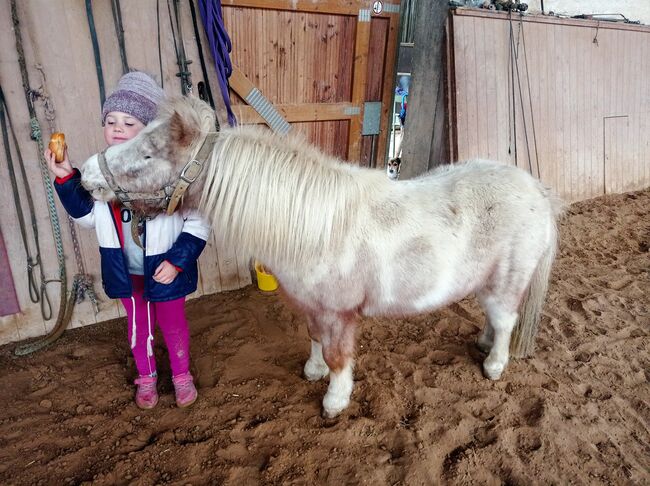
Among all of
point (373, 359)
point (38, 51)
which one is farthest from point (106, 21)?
point (373, 359)

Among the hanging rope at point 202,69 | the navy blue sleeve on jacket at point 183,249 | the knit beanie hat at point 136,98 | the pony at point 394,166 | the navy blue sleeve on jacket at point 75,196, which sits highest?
the hanging rope at point 202,69

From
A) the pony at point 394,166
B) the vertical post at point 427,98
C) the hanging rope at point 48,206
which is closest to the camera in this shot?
the hanging rope at point 48,206

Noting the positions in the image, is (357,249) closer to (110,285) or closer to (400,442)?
(400,442)

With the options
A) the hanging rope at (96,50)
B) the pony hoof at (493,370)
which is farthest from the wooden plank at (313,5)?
the pony hoof at (493,370)

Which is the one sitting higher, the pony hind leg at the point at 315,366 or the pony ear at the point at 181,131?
the pony ear at the point at 181,131

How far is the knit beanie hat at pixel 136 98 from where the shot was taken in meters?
1.59

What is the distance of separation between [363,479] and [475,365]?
1076 mm

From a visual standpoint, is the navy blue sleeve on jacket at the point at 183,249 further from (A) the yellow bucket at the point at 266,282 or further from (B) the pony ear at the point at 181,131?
(A) the yellow bucket at the point at 266,282

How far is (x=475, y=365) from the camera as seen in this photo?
243 centimetres

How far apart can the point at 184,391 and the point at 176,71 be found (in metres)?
1.99

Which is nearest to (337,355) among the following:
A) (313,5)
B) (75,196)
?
(75,196)

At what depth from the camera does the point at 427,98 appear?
375 centimetres

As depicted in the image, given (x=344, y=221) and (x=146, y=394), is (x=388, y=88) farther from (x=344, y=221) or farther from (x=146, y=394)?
(x=146, y=394)

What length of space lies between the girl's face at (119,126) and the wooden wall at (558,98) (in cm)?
297
